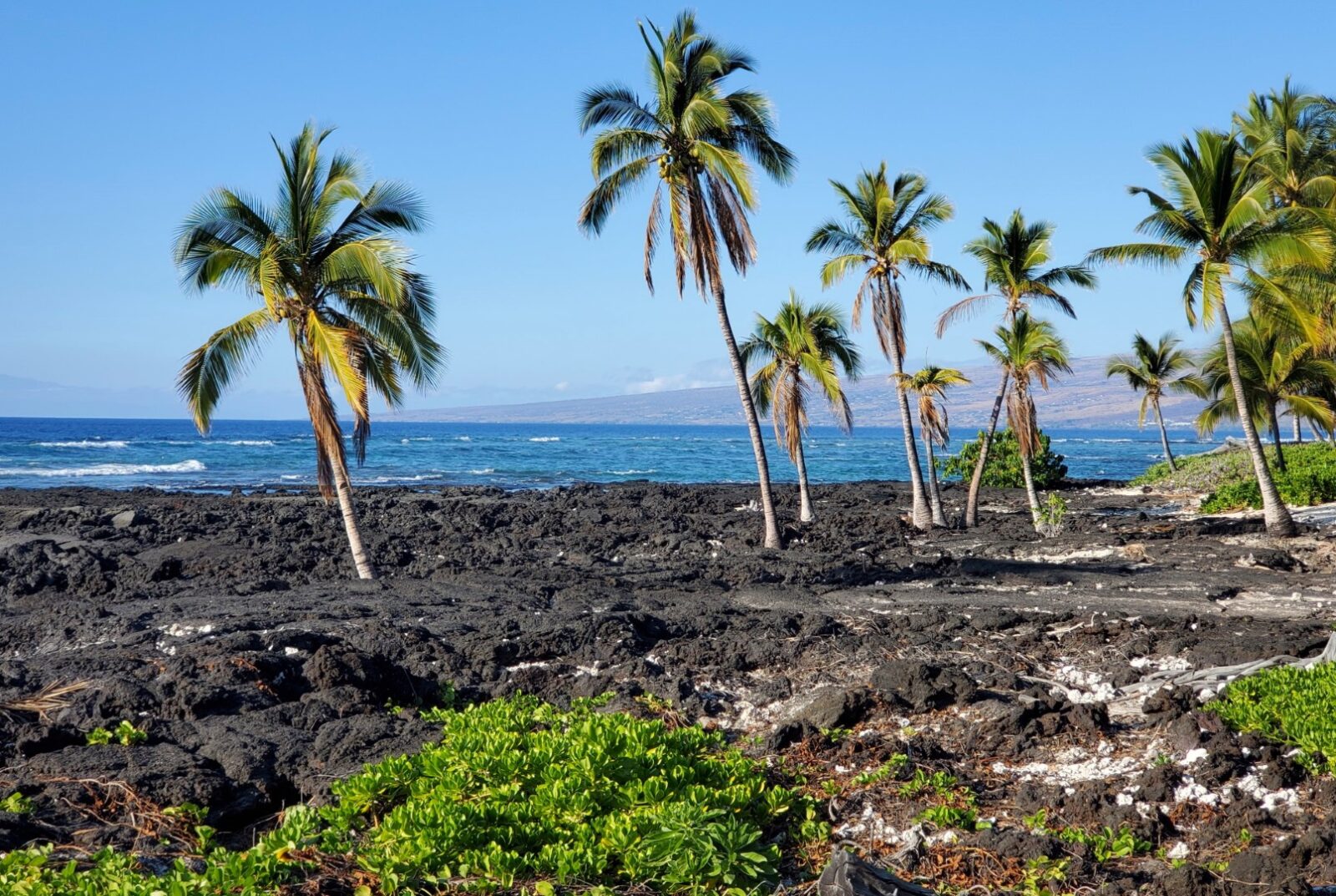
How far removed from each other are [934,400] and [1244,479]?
12.0 m

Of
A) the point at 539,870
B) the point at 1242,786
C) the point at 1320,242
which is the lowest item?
the point at 1242,786

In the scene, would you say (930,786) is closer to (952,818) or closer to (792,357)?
(952,818)

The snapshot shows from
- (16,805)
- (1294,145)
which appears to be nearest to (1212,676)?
(16,805)

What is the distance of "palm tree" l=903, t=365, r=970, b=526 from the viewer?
81.7 ft

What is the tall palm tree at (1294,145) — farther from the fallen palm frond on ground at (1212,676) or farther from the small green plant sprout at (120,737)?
the small green plant sprout at (120,737)

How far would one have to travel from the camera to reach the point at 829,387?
76.8ft

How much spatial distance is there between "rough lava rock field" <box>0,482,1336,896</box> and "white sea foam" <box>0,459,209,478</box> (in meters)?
38.1

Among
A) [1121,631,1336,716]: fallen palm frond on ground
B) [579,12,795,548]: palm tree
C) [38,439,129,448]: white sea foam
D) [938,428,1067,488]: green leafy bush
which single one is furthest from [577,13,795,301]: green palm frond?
[38,439,129,448]: white sea foam

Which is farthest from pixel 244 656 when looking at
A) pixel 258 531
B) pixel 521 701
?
pixel 258 531

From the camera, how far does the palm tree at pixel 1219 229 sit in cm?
1914

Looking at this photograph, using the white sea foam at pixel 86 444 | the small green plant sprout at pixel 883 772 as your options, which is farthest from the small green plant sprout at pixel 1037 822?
the white sea foam at pixel 86 444

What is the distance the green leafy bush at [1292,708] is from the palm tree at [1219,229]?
44.6 ft

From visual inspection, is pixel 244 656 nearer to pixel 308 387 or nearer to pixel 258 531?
pixel 308 387

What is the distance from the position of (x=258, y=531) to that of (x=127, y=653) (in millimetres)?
14532
